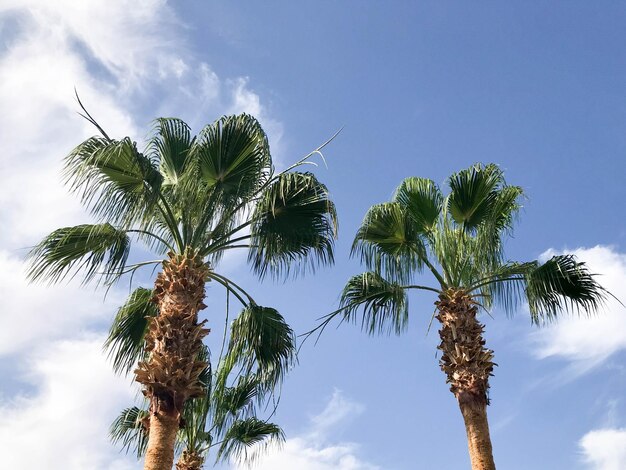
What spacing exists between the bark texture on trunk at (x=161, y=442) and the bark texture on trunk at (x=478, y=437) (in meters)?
4.95

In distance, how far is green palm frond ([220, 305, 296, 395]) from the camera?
11242mm

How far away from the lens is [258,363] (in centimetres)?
1134

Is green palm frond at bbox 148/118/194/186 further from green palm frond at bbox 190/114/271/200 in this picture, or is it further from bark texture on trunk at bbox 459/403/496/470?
bark texture on trunk at bbox 459/403/496/470

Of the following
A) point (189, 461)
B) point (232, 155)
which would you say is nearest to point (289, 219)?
point (232, 155)

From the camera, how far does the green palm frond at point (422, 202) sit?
13.1 m

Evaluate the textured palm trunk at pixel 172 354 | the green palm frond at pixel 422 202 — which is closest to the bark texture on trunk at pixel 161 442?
the textured palm trunk at pixel 172 354

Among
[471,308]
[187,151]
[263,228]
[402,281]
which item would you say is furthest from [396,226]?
[187,151]

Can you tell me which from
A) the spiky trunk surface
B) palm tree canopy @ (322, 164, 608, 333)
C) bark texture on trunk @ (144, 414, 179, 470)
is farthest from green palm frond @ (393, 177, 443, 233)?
the spiky trunk surface

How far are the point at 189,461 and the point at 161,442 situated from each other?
7084 mm

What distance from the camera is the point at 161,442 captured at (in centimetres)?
846

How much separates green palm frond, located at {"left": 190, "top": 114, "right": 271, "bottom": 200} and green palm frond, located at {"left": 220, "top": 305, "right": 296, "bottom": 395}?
2.12 m

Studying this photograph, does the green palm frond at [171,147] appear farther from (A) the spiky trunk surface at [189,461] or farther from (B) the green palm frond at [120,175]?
(A) the spiky trunk surface at [189,461]

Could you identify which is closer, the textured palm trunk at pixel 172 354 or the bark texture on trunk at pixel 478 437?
the textured palm trunk at pixel 172 354

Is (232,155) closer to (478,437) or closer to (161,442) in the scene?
(161,442)
